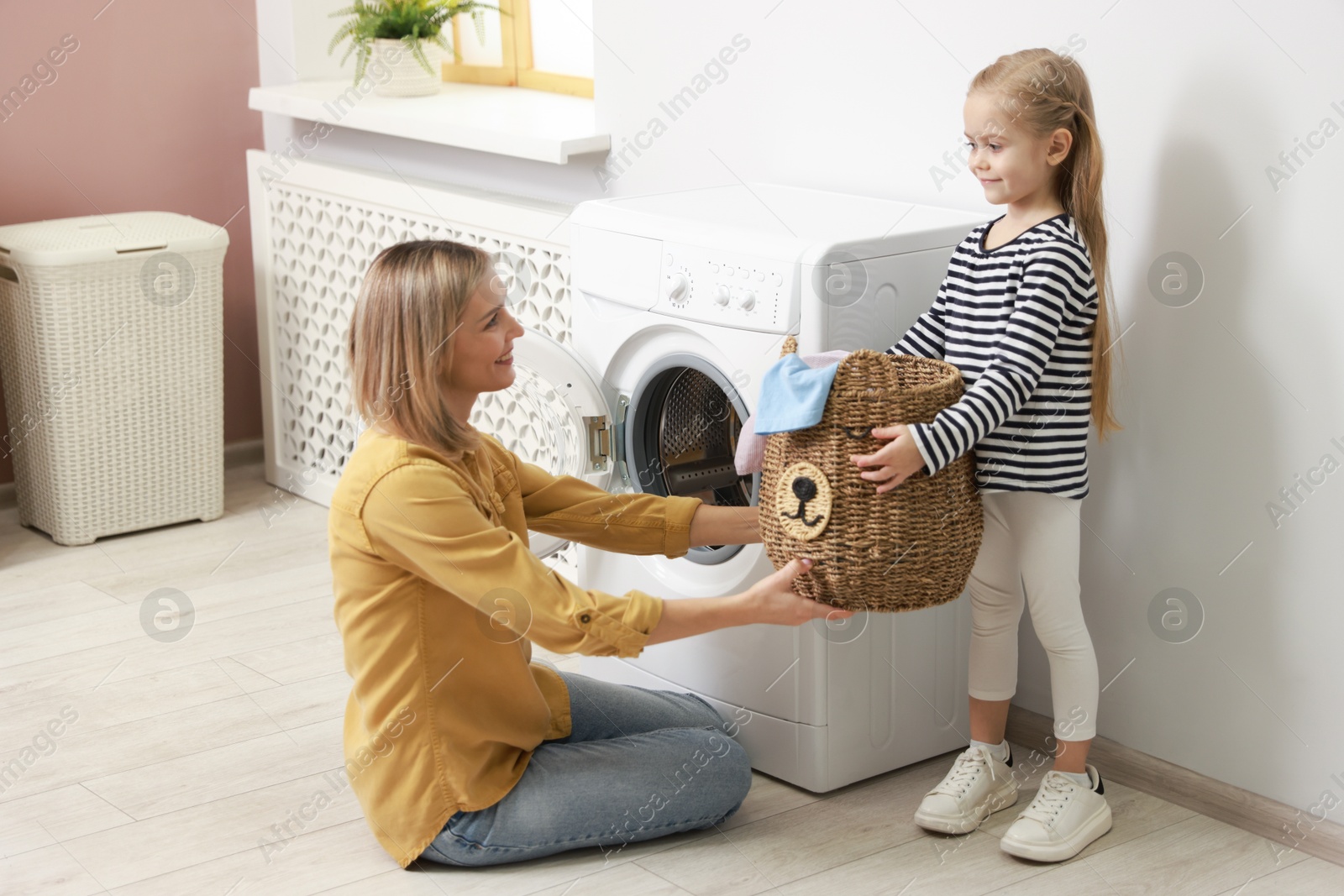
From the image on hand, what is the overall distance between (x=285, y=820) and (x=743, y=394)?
86 centimetres

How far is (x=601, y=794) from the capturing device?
1806mm

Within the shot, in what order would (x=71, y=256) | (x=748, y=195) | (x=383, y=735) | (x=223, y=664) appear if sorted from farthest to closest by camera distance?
(x=71, y=256) → (x=223, y=664) → (x=748, y=195) → (x=383, y=735)

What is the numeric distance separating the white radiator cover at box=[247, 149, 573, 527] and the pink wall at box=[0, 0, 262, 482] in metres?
0.17

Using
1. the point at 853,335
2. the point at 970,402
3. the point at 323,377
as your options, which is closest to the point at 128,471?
the point at 323,377

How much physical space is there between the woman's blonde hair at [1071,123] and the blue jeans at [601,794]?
684 millimetres

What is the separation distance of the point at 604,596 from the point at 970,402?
1.59ft

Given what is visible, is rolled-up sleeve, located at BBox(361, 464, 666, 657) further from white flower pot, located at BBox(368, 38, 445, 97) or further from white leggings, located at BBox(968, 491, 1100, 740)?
white flower pot, located at BBox(368, 38, 445, 97)

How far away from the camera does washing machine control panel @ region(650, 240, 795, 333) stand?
6.04ft

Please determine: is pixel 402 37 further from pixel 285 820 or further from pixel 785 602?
pixel 785 602

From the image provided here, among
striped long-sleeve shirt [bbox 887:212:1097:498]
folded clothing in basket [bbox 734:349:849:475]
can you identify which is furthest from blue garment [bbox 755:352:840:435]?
striped long-sleeve shirt [bbox 887:212:1097:498]

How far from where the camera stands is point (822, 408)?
1.61 meters

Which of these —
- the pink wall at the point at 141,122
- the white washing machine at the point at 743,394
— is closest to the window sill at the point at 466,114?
the pink wall at the point at 141,122

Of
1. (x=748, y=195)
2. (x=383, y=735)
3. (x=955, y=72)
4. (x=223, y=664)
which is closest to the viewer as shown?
(x=383, y=735)

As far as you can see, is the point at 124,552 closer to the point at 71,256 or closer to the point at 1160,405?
the point at 71,256
